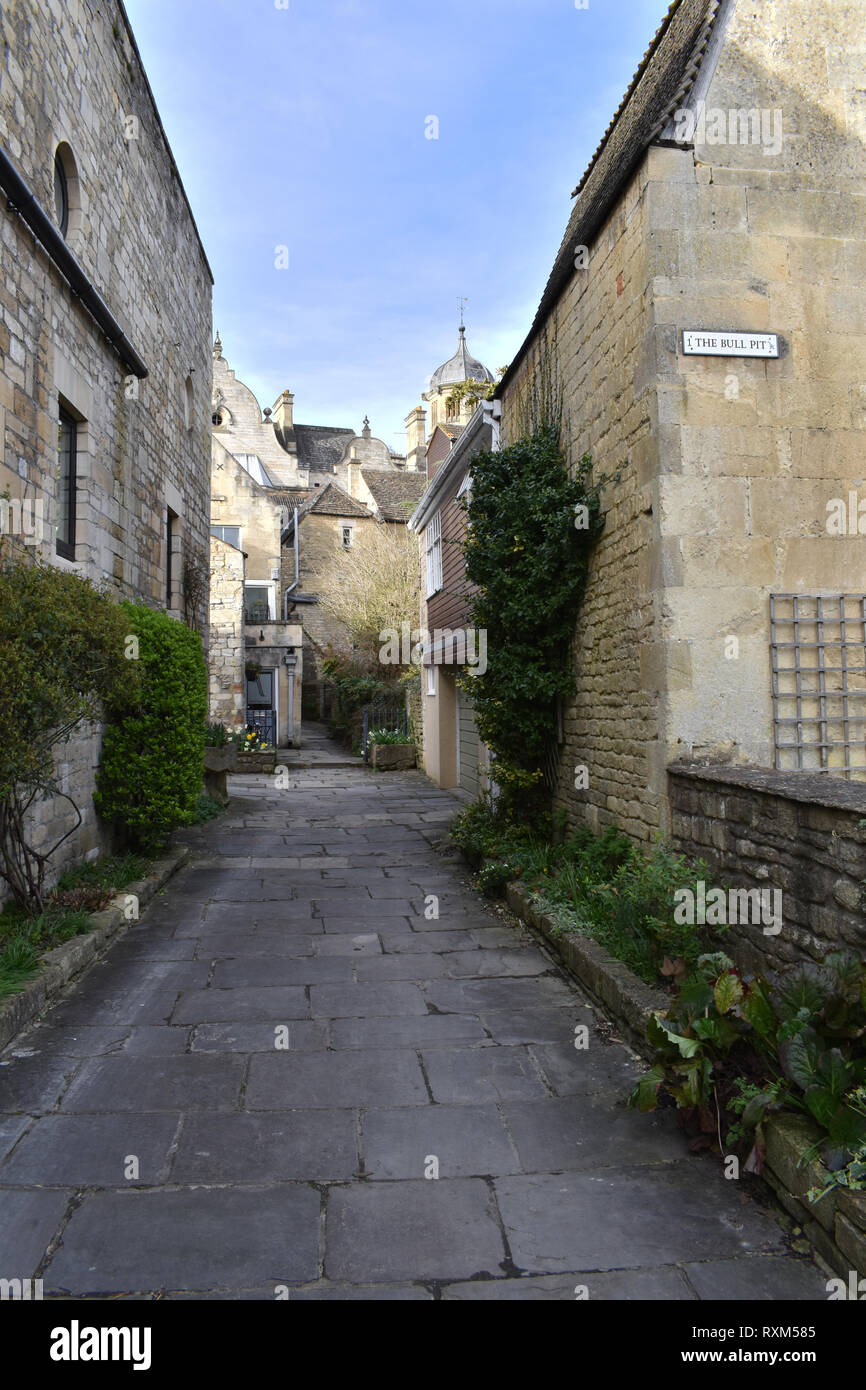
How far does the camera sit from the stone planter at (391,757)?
1956 centimetres

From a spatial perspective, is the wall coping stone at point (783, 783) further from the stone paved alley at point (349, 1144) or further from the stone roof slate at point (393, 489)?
the stone roof slate at point (393, 489)

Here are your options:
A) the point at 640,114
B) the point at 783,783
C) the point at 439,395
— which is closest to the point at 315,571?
the point at 439,395

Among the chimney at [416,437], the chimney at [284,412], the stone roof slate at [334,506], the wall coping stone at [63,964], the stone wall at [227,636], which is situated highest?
the chimney at [284,412]

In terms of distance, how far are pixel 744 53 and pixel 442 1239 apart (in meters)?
6.72

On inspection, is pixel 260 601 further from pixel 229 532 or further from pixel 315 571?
pixel 315 571

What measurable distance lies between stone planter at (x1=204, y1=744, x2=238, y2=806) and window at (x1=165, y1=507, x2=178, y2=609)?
114 inches

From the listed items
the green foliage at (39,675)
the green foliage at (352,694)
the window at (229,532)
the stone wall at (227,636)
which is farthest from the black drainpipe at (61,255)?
the window at (229,532)

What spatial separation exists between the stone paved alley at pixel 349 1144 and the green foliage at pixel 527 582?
2.28 m

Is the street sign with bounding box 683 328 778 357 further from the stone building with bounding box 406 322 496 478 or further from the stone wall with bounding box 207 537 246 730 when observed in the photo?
the stone building with bounding box 406 322 496 478

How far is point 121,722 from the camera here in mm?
7816

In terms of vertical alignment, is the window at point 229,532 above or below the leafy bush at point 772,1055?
above

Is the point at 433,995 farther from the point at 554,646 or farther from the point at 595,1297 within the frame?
the point at 554,646

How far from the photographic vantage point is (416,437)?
45.3 meters

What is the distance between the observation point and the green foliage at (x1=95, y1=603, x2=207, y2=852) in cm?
770
